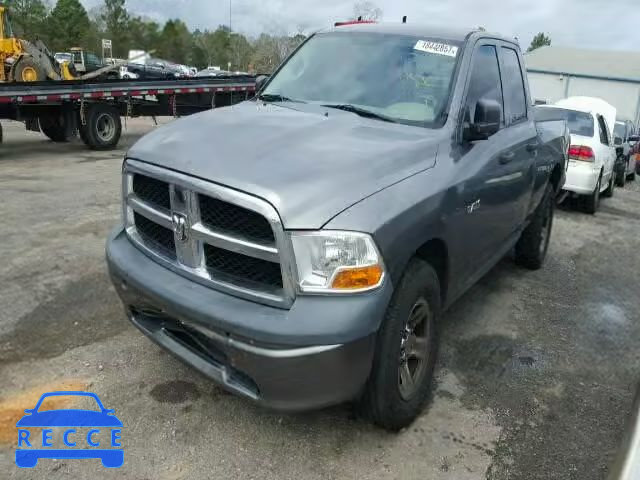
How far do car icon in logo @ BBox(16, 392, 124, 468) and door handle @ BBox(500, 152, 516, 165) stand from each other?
290cm

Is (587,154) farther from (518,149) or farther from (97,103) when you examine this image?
(97,103)

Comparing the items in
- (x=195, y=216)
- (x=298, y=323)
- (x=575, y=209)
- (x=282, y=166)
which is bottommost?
(x=575, y=209)

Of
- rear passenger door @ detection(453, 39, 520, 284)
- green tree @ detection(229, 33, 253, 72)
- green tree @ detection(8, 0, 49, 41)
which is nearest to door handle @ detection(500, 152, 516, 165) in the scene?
rear passenger door @ detection(453, 39, 520, 284)

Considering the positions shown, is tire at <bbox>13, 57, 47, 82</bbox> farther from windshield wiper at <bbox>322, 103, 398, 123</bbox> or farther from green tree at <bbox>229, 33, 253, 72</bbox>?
green tree at <bbox>229, 33, 253, 72</bbox>

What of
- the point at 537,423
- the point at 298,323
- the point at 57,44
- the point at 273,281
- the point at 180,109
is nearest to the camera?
the point at 298,323

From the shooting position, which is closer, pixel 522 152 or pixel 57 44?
pixel 522 152

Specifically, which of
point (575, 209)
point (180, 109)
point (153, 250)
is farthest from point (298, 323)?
point (180, 109)

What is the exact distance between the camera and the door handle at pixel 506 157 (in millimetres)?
3889

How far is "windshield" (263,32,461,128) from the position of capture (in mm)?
3475

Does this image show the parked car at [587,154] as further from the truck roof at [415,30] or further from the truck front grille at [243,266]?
the truck front grille at [243,266]

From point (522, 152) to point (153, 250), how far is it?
2869 millimetres

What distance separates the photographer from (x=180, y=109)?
576 inches

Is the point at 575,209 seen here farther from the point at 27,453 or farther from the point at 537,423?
the point at 27,453

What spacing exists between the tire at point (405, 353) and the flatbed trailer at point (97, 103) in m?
10.3
